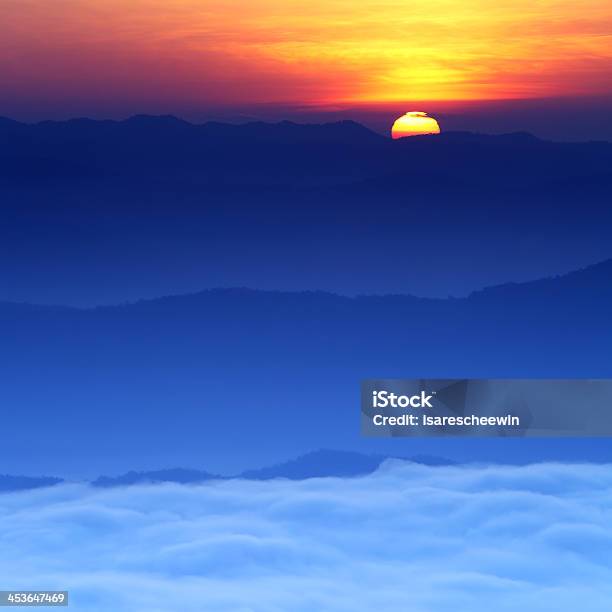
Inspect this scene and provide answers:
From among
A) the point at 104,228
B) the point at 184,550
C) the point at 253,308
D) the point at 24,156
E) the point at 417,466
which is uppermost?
the point at 24,156

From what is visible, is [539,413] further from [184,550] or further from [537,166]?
[184,550]

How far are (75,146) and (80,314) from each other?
85cm

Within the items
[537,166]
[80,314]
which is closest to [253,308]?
[80,314]

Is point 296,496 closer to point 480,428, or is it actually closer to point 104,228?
point 480,428

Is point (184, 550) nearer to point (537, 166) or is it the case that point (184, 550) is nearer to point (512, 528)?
point (512, 528)

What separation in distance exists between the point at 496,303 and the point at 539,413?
1.70 ft

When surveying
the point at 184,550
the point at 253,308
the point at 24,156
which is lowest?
the point at 184,550

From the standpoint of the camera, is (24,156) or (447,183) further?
(24,156)

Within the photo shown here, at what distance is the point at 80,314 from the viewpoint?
16.2 ft

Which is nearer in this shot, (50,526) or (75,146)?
(50,526)

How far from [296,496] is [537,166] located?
1.84m

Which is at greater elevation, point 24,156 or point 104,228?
point 24,156

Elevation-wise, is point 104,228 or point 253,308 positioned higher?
point 104,228

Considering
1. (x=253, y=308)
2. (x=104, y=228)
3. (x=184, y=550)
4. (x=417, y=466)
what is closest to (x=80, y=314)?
(x=104, y=228)
